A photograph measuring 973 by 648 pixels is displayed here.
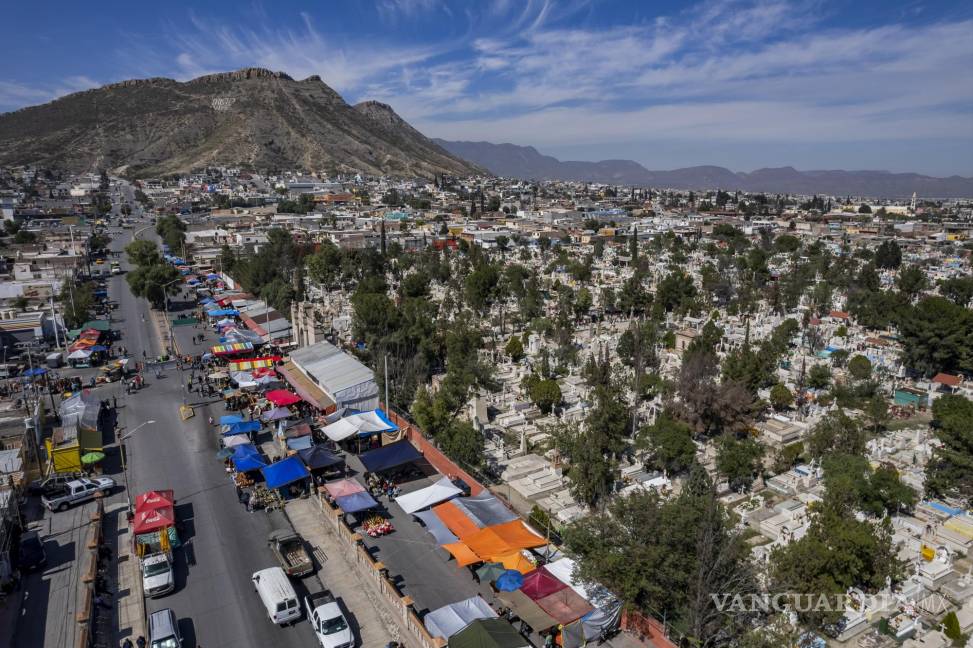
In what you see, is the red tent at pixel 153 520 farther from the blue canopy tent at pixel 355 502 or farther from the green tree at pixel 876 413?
the green tree at pixel 876 413

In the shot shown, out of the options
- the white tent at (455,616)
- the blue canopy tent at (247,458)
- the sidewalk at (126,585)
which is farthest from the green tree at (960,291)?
the sidewalk at (126,585)

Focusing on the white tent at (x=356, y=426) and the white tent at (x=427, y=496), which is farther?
the white tent at (x=356, y=426)

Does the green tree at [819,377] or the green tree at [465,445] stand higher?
the green tree at [465,445]

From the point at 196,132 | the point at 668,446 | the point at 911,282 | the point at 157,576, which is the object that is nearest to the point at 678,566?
the point at 668,446

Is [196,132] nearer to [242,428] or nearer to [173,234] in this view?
[173,234]

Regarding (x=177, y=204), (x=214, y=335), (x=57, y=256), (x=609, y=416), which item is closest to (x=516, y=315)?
(x=214, y=335)
